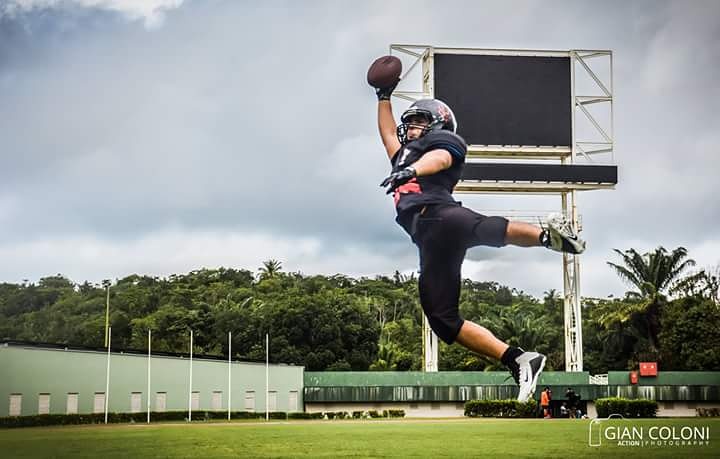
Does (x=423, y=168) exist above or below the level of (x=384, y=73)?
below

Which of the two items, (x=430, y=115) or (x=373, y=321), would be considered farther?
(x=373, y=321)

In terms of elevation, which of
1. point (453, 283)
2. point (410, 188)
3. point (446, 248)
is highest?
point (410, 188)

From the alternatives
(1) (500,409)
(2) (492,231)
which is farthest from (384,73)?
(1) (500,409)

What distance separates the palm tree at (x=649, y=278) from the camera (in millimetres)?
38062

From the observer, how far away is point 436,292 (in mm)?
9711

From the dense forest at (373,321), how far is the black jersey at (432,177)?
23091mm

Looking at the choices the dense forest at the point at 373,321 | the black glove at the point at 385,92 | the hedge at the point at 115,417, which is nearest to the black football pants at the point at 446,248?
the black glove at the point at 385,92

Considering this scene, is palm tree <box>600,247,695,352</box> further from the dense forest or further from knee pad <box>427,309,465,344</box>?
knee pad <box>427,309,465,344</box>

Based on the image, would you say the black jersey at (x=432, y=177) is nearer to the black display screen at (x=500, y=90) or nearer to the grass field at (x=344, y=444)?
the grass field at (x=344, y=444)

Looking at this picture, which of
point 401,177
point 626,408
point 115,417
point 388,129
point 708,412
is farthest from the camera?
point 708,412

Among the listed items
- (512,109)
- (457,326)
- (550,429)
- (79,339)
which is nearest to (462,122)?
(512,109)

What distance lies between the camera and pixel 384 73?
35.7 feet

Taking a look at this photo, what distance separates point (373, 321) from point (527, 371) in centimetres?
3212

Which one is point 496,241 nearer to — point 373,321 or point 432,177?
point 432,177
